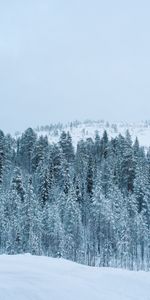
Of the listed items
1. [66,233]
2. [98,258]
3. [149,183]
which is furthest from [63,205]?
[149,183]

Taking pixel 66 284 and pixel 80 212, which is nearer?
pixel 66 284

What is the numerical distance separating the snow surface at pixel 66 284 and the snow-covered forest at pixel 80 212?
42373 mm

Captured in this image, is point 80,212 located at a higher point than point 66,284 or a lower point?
higher

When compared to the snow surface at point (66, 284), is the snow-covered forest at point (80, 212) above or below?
above

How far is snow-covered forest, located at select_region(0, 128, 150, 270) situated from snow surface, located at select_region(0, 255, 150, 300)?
4237 cm

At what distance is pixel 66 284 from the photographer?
13.0 m

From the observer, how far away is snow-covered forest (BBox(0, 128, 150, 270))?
61.1 m

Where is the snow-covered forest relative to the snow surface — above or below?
above

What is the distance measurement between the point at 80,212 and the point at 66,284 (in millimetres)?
56395

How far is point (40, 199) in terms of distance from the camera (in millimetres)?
75438

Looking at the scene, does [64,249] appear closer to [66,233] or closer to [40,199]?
[66,233]

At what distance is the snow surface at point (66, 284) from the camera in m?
11.0

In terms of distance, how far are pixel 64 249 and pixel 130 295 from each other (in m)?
48.0

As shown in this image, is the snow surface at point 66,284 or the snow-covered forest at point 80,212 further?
the snow-covered forest at point 80,212
